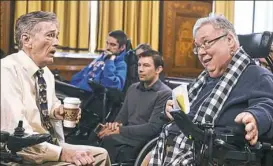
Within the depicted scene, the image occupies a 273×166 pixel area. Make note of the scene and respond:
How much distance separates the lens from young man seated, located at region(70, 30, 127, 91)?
13.5ft

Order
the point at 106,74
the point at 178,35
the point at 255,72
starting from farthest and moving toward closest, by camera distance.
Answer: the point at 178,35
the point at 106,74
the point at 255,72

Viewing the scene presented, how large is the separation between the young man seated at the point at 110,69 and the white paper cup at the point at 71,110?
2166 mm

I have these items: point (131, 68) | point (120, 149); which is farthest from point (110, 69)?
point (120, 149)

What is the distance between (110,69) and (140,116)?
103cm

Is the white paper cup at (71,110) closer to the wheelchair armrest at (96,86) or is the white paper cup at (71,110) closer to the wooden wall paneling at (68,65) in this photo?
the wheelchair armrest at (96,86)

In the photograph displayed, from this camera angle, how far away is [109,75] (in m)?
4.14

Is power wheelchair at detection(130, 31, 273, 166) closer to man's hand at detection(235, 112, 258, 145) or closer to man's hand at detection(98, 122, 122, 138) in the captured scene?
man's hand at detection(235, 112, 258, 145)

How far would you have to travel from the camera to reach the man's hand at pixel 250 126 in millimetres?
1772

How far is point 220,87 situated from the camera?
2107mm

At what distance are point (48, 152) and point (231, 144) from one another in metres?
0.72

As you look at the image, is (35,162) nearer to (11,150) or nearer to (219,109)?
(11,150)

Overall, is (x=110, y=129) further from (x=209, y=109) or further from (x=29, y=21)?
(x=29, y=21)

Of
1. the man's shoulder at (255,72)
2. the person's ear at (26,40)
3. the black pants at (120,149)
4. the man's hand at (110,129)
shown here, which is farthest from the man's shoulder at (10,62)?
the man's hand at (110,129)

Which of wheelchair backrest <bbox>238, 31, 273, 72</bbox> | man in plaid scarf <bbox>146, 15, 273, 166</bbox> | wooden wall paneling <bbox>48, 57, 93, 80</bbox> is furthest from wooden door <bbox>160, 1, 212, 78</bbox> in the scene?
man in plaid scarf <bbox>146, 15, 273, 166</bbox>
